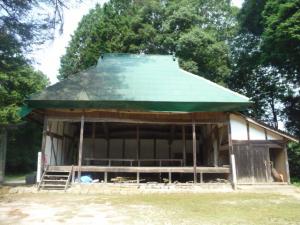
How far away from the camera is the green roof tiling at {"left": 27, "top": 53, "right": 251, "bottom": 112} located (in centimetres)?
1305

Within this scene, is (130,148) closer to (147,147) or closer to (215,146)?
(147,147)

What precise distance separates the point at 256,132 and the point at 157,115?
4.50 m

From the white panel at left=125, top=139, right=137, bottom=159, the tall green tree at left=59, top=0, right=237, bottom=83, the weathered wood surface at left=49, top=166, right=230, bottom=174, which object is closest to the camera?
the weathered wood surface at left=49, top=166, right=230, bottom=174

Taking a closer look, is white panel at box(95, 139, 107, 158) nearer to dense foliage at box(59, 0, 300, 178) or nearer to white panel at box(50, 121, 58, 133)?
white panel at box(50, 121, 58, 133)

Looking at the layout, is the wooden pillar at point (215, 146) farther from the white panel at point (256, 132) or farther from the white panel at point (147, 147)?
the white panel at point (147, 147)

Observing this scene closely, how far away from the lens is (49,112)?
13.7 meters

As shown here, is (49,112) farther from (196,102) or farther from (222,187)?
(222,187)

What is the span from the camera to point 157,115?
46.1ft

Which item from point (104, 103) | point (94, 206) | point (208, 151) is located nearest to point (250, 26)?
point (208, 151)

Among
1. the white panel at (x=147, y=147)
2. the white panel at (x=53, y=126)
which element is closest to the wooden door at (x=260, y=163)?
the white panel at (x=147, y=147)

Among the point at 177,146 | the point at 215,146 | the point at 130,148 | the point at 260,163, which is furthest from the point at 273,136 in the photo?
the point at 130,148

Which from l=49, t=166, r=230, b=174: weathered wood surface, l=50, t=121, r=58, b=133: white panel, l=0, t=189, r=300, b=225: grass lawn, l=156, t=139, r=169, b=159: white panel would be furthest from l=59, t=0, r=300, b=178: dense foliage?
l=0, t=189, r=300, b=225: grass lawn

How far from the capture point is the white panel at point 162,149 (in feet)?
64.0

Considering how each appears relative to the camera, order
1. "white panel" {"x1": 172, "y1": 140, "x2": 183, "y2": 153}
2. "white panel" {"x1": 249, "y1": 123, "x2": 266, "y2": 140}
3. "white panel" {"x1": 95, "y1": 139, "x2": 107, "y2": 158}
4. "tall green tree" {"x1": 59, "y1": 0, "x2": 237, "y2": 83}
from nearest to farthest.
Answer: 1. "white panel" {"x1": 249, "y1": 123, "x2": 266, "y2": 140}
2. "white panel" {"x1": 95, "y1": 139, "x2": 107, "y2": 158}
3. "white panel" {"x1": 172, "y1": 140, "x2": 183, "y2": 153}
4. "tall green tree" {"x1": 59, "y1": 0, "x2": 237, "y2": 83}
